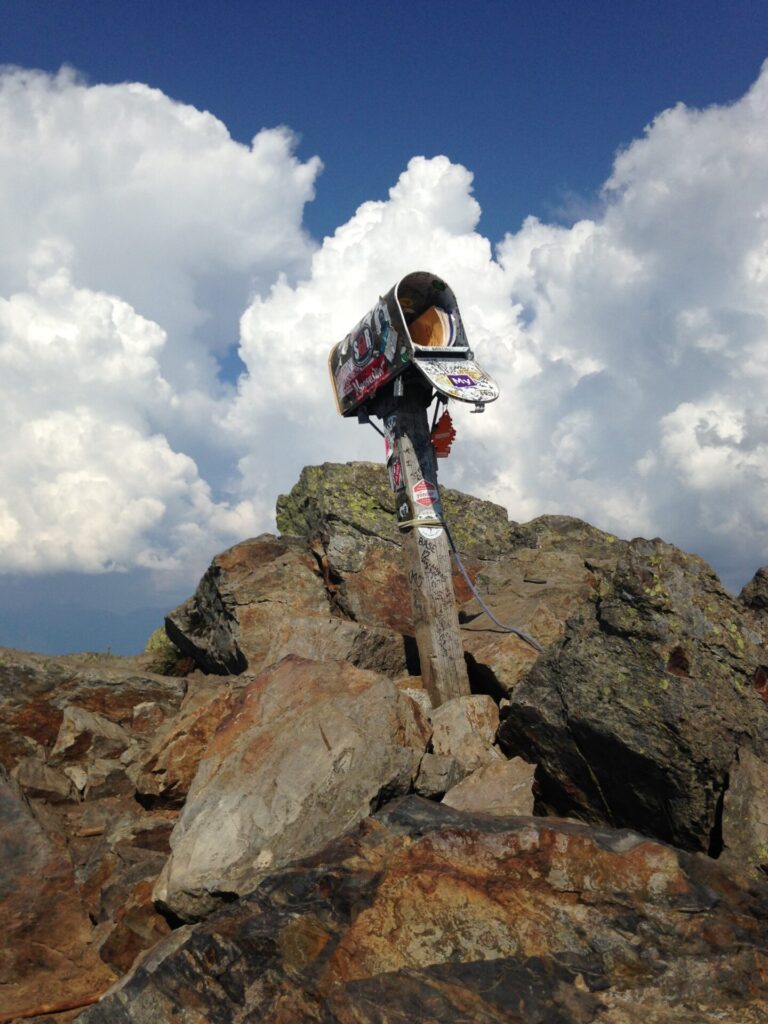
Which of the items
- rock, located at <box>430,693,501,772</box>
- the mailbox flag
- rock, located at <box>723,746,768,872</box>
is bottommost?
rock, located at <box>723,746,768,872</box>

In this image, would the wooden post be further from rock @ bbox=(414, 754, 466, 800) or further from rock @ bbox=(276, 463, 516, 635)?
rock @ bbox=(414, 754, 466, 800)

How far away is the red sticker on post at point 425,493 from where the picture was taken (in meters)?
11.8

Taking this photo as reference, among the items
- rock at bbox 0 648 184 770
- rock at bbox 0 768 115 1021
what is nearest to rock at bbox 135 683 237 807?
rock at bbox 0 768 115 1021

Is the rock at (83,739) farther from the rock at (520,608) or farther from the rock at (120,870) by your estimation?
the rock at (520,608)

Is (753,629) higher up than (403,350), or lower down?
lower down

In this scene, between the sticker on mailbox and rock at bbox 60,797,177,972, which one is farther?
the sticker on mailbox

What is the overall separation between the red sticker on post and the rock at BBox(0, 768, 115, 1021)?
686 centimetres

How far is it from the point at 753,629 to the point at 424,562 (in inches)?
188

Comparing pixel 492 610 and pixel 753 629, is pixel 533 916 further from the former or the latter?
pixel 492 610

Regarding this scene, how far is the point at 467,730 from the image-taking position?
375 inches

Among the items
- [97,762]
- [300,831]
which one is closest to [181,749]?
[97,762]

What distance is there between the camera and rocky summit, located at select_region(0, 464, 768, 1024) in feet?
16.9

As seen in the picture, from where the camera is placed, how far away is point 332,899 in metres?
5.61

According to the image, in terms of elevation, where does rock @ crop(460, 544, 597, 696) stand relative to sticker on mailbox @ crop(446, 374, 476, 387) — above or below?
below
